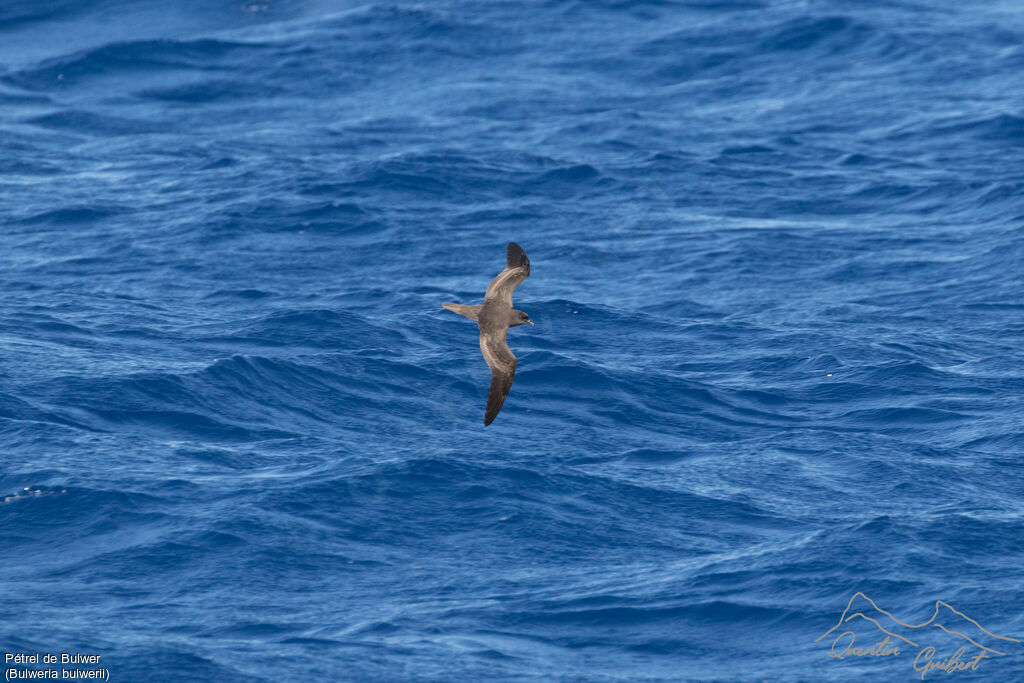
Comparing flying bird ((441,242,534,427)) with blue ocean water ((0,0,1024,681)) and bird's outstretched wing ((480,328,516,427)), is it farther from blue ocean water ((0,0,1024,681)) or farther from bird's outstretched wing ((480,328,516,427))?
blue ocean water ((0,0,1024,681))

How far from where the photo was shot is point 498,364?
1841 centimetres

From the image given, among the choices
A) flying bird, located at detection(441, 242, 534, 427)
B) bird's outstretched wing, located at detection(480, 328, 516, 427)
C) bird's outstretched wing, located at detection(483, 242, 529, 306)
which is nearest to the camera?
bird's outstretched wing, located at detection(480, 328, 516, 427)

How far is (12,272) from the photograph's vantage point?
3647 cm

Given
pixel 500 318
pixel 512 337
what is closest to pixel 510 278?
pixel 500 318

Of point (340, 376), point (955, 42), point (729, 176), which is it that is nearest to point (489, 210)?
point (729, 176)

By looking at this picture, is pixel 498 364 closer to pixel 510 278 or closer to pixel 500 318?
pixel 500 318

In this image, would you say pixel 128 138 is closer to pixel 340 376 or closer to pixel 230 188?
pixel 230 188

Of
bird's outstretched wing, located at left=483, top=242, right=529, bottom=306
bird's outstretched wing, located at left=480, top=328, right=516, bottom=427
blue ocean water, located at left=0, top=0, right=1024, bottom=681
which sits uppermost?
bird's outstretched wing, located at left=483, top=242, right=529, bottom=306

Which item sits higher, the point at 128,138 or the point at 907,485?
the point at 128,138

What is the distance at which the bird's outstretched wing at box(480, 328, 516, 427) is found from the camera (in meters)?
18.1

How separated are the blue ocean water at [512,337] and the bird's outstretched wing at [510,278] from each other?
6.09m

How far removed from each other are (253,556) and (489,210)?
55.2 ft

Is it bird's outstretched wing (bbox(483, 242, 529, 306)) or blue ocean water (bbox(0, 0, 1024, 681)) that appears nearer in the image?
bird's outstretched wing (bbox(483, 242, 529, 306))

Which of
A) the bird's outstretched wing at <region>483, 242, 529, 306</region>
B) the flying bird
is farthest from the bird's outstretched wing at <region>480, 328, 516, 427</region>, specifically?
the bird's outstretched wing at <region>483, 242, 529, 306</region>
